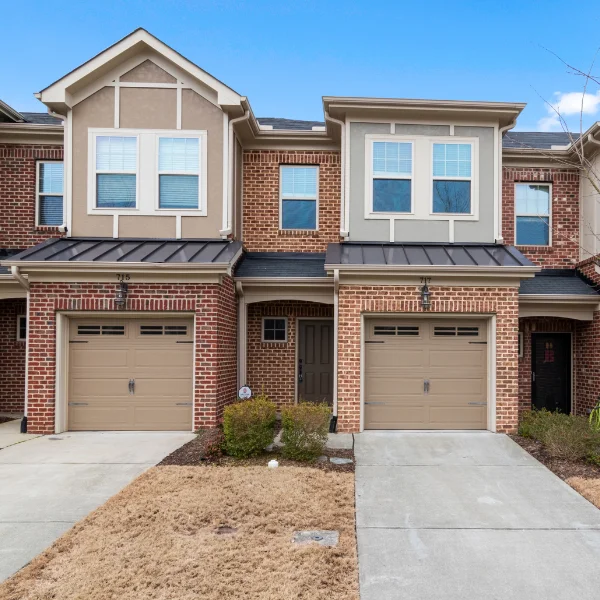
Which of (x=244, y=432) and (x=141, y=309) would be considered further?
(x=141, y=309)

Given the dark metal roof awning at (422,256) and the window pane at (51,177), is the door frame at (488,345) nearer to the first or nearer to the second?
the dark metal roof awning at (422,256)

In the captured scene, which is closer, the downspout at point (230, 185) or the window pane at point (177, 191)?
the downspout at point (230, 185)

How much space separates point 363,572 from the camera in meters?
4.16

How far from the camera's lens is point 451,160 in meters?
10.4

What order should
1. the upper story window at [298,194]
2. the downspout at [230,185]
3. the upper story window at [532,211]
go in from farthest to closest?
the upper story window at [532,211], the upper story window at [298,194], the downspout at [230,185]

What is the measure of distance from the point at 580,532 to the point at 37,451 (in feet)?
24.2

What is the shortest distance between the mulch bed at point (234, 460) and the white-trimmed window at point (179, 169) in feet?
16.2

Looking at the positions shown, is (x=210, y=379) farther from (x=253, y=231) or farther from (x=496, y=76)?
(x=496, y=76)

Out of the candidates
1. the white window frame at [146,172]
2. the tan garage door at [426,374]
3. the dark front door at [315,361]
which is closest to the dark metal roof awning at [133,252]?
the white window frame at [146,172]

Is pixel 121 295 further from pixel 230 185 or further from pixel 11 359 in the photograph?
pixel 11 359

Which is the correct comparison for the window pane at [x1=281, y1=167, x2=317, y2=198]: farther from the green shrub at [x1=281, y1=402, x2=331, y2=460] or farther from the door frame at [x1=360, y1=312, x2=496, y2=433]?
the green shrub at [x1=281, y1=402, x2=331, y2=460]

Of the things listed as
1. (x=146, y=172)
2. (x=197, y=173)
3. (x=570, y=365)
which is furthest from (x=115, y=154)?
(x=570, y=365)

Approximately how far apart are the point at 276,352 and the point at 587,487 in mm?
6712

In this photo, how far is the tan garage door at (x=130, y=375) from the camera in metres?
9.23
